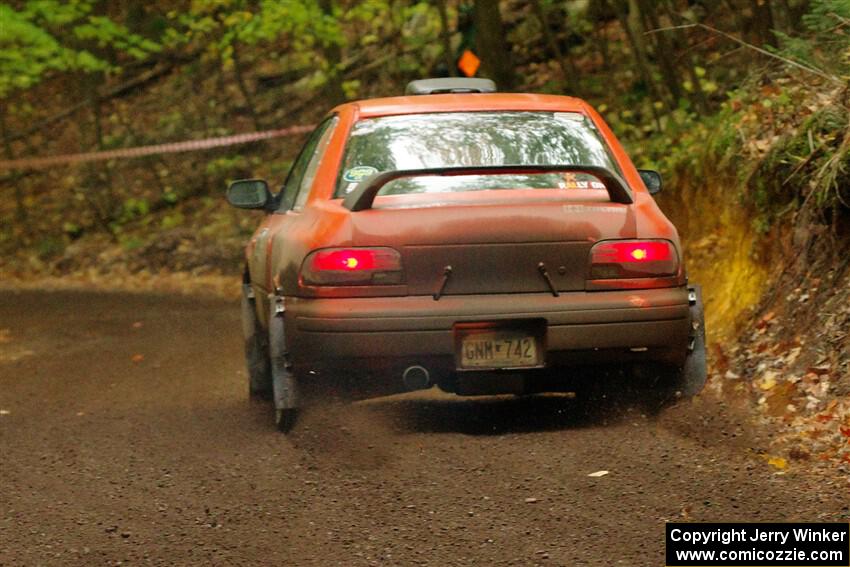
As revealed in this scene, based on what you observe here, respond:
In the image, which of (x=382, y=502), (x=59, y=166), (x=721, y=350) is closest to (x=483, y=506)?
(x=382, y=502)

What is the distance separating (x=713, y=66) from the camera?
16.1m

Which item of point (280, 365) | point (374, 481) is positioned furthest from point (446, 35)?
point (374, 481)

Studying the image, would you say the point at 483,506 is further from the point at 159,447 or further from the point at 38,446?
the point at 38,446

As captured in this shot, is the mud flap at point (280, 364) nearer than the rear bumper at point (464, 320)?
No

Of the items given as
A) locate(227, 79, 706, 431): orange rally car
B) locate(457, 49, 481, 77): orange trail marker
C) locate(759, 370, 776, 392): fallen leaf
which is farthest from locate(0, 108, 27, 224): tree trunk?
locate(759, 370, 776, 392): fallen leaf

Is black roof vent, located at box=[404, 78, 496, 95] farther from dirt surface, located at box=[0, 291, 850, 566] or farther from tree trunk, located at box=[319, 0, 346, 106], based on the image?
tree trunk, located at box=[319, 0, 346, 106]

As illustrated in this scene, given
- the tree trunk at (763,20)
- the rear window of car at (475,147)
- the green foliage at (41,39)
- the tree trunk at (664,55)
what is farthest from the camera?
the green foliage at (41,39)

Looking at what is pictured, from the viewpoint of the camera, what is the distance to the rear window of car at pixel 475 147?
7.00 metres

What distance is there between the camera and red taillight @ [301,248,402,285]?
21.5ft

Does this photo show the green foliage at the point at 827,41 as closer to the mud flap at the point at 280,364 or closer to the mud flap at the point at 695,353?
the mud flap at the point at 695,353

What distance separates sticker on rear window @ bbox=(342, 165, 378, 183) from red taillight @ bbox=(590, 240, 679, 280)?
1.27m

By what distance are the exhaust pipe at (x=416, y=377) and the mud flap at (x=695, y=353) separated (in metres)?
1.33

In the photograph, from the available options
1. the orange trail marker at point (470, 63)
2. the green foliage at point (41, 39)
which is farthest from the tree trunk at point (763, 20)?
the green foliage at point (41, 39)

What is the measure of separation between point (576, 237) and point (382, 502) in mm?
1699
